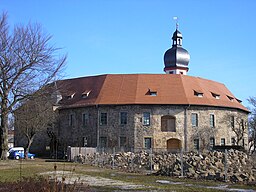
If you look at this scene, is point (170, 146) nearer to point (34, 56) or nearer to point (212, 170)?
point (34, 56)

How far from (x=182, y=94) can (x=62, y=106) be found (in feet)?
51.7

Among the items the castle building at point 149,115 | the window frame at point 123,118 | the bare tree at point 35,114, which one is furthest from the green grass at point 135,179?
the window frame at point 123,118

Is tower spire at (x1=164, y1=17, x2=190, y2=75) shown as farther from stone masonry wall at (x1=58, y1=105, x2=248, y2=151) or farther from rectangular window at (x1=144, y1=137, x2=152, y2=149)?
rectangular window at (x1=144, y1=137, x2=152, y2=149)

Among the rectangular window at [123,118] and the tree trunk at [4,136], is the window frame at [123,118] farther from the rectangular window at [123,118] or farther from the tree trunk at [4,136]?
the tree trunk at [4,136]

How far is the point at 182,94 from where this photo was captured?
151ft

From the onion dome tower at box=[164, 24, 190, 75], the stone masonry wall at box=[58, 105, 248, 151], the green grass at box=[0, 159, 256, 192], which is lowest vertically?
the green grass at box=[0, 159, 256, 192]

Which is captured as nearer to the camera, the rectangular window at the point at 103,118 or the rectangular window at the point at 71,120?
the rectangular window at the point at 103,118

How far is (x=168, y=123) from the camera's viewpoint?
46.0 metres

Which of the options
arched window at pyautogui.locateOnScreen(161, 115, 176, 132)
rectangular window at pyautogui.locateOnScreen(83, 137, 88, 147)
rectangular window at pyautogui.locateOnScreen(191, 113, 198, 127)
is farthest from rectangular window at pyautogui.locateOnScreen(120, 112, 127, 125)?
rectangular window at pyautogui.locateOnScreen(191, 113, 198, 127)

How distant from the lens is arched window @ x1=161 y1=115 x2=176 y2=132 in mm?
45562

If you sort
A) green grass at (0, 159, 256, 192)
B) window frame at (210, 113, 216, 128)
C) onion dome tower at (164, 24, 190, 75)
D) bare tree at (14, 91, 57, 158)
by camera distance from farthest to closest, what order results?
onion dome tower at (164, 24, 190, 75) → window frame at (210, 113, 216, 128) → bare tree at (14, 91, 57, 158) → green grass at (0, 159, 256, 192)

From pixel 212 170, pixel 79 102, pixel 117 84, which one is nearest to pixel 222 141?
pixel 117 84

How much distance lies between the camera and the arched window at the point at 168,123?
149 ft

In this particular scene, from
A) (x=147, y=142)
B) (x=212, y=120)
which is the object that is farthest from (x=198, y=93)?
(x=147, y=142)
